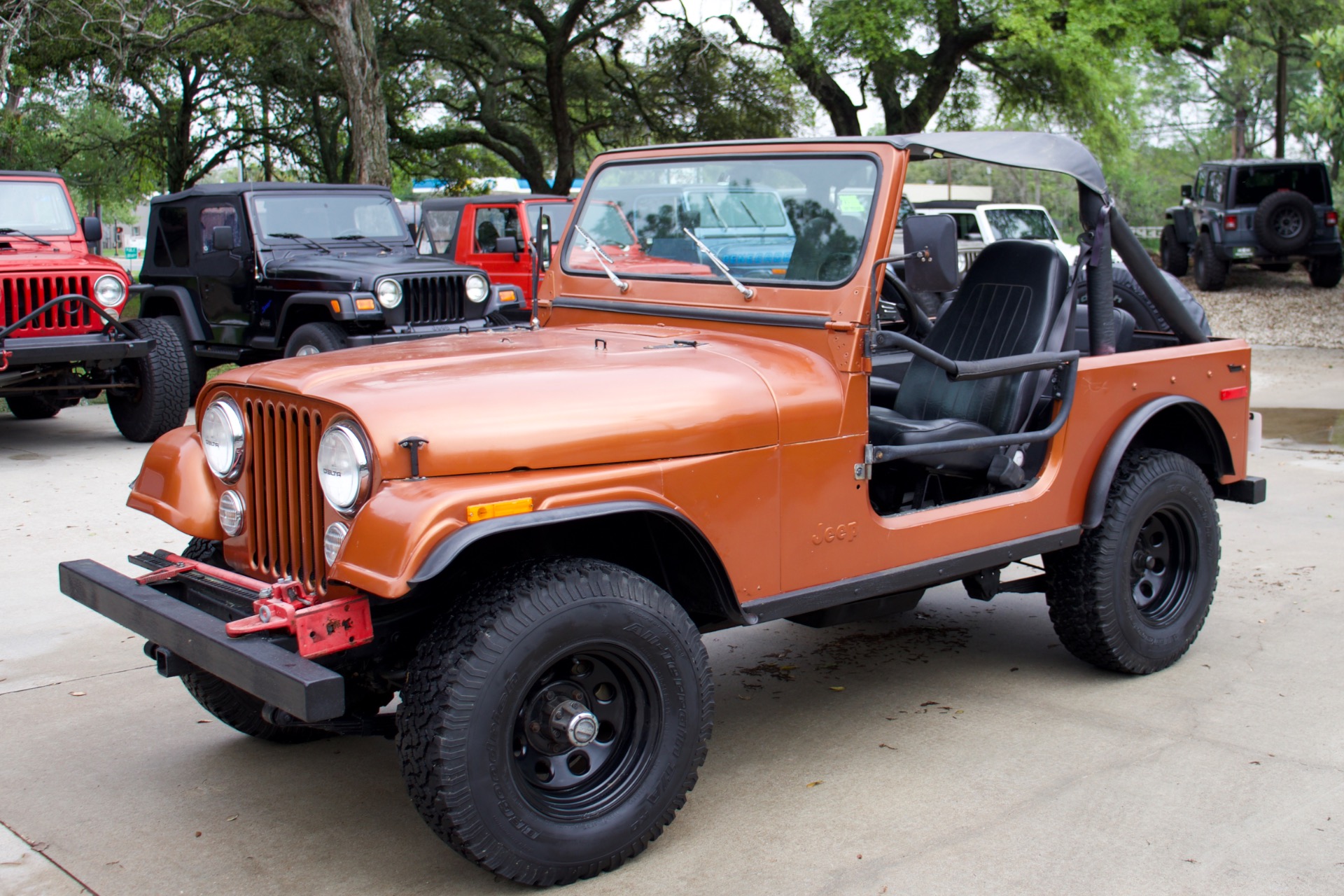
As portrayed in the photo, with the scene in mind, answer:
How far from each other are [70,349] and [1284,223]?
1674cm

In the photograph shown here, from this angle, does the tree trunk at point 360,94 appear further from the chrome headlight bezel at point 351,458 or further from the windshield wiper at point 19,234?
the chrome headlight bezel at point 351,458

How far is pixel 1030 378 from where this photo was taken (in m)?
4.30

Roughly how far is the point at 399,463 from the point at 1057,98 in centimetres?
1899

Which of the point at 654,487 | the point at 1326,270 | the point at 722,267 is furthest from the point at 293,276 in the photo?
the point at 1326,270

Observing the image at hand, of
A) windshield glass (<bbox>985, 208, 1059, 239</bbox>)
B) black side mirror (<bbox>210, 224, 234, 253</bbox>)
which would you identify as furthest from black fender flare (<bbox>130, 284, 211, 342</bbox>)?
windshield glass (<bbox>985, 208, 1059, 239</bbox>)

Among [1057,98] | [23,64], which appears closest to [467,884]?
[1057,98]

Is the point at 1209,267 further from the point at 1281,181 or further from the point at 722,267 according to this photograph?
the point at 722,267

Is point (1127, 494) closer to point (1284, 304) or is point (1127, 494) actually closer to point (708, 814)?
point (708, 814)

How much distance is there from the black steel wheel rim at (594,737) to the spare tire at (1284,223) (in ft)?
58.9

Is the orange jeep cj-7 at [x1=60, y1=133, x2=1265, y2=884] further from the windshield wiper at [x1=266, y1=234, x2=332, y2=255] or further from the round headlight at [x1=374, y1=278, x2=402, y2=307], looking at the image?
the windshield wiper at [x1=266, y1=234, x2=332, y2=255]

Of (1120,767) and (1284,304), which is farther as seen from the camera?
(1284,304)

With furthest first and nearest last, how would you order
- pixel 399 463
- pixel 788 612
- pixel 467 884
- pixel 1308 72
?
pixel 1308 72, pixel 788 612, pixel 467 884, pixel 399 463

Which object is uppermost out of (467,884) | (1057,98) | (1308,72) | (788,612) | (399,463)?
(1308,72)

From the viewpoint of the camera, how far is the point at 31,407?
34.7ft
